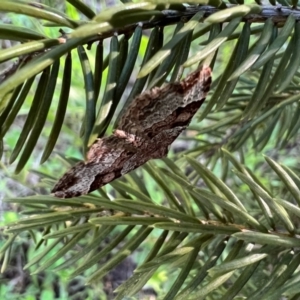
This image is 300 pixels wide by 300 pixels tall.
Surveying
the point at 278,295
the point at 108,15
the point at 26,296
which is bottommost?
the point at 278,295

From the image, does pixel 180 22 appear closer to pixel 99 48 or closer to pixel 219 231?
pixel 99 48

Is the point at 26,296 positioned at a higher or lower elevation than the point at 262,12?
higher

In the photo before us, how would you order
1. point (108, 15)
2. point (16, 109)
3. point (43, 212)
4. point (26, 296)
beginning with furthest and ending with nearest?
point (26, 296), point (43, 212), point (16, 109), point (108, 15)

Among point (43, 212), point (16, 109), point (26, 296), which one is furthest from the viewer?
point (26, 296)

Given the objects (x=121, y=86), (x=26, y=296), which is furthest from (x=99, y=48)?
(x=26, y=296)

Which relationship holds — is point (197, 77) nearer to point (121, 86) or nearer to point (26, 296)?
point (121, 86)

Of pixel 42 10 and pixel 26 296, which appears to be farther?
pixel 26 296
